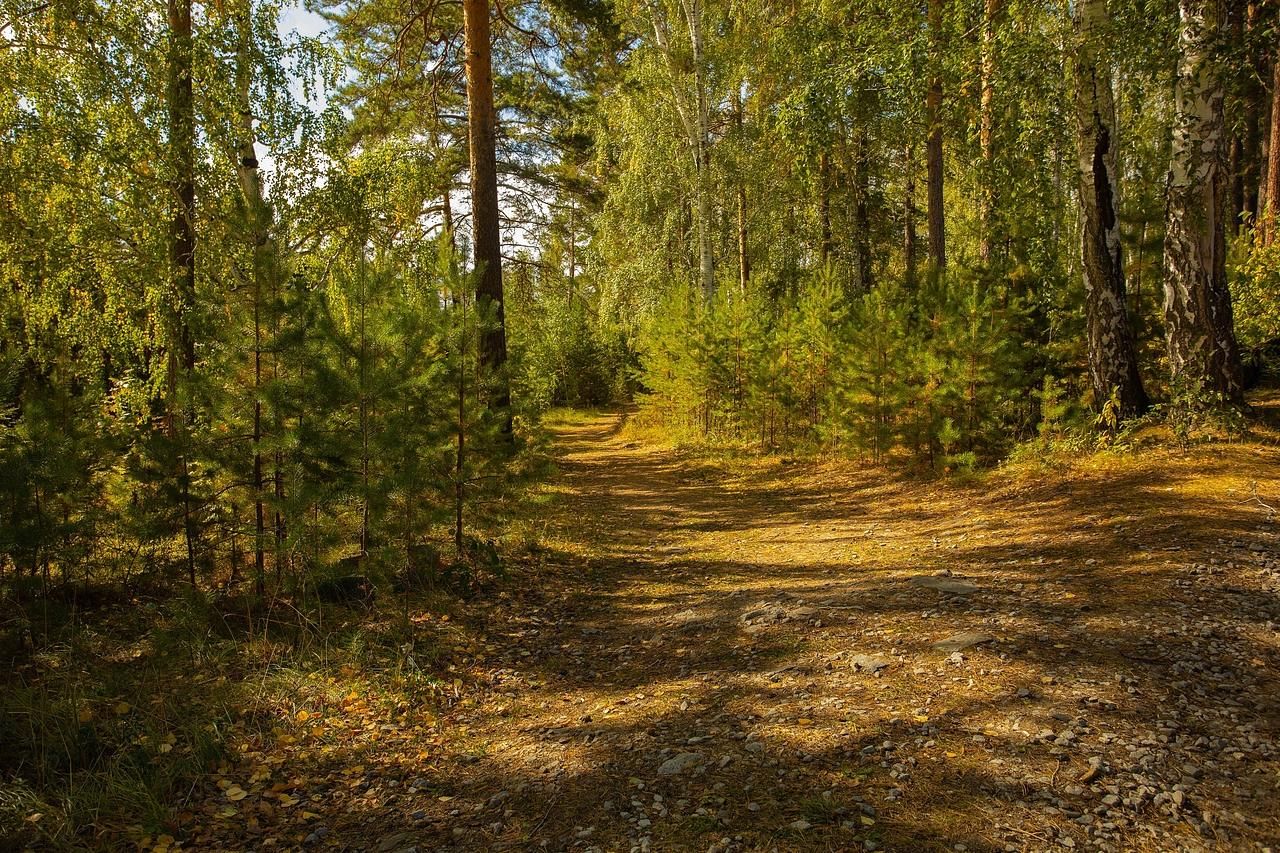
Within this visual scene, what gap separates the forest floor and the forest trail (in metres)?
0.01

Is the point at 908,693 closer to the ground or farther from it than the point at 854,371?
closer to the ground

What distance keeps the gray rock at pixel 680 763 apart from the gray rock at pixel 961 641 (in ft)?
5.33

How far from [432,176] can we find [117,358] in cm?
535

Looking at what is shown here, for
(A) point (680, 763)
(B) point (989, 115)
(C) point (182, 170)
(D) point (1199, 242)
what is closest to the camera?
(A) point (680, 763)

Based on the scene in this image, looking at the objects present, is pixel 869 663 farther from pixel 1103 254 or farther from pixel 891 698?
pixel 1103 254

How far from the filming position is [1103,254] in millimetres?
7160

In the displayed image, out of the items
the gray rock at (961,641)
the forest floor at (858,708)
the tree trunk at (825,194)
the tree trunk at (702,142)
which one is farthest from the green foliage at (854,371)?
the gray rock at (961,641)

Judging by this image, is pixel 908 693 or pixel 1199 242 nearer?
pixel 908 693

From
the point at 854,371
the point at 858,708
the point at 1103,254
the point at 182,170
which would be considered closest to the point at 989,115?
the point at 1103,254

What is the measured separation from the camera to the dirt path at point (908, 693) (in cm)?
243

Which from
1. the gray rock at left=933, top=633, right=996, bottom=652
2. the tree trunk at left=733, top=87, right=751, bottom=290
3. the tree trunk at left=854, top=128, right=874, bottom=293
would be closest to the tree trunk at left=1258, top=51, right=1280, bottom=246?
the tree trunk at left=854, top=128, right=874, bottom=293

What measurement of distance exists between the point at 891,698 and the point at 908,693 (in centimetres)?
10

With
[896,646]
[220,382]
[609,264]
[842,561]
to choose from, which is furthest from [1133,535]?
[609,264]

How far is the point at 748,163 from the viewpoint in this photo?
1747 centimetres
